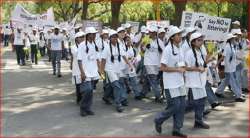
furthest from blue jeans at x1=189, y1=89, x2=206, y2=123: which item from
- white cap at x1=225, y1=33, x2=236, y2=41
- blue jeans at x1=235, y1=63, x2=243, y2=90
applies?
blue jeans at x1=235, y1=63, x2=243, y2=90

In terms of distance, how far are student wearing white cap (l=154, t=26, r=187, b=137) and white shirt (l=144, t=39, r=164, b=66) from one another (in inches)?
131

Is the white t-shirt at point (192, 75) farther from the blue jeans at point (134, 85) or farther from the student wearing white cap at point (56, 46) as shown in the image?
the student wearing white cap at point (56, 46)

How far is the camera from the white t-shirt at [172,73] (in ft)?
29.7

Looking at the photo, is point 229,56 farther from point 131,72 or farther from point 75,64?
point 75,64

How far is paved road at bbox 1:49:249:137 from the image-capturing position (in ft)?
31.3

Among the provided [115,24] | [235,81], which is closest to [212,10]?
[115,24]

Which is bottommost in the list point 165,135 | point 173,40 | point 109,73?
point 165,135

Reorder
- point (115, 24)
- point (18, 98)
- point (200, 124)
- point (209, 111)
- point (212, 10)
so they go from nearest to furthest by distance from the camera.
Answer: point (200, 124), point (209, 111), point (18, 98), point (115, 24), point (212, 10)

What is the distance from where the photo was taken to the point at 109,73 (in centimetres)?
1186

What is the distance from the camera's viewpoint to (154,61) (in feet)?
41.4

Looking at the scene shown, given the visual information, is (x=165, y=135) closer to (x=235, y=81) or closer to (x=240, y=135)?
(x=240, y=135)

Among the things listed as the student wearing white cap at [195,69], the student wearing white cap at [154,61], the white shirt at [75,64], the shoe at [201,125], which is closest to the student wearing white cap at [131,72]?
the student wearing white cap at [154,61]

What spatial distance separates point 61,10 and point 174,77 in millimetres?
43519

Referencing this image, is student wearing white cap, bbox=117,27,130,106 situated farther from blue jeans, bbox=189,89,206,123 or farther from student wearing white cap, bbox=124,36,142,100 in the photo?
blue jeans, bbox=189,89,206,123
